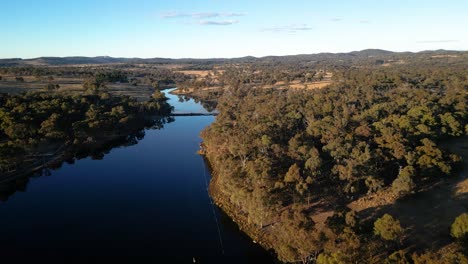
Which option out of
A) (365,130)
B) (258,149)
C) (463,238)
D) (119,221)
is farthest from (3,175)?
(463,238)

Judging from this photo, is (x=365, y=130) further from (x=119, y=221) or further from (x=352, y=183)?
(x=119, y=221)

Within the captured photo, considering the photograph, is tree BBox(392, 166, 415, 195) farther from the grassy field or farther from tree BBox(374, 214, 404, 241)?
the grassy field

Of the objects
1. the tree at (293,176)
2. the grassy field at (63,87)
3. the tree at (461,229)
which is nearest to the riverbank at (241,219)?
the tree at (293,176)

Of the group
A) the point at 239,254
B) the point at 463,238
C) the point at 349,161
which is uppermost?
the point at 349,161

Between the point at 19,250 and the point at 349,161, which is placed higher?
the point at 349,161

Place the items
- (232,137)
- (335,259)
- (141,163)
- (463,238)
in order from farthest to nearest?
(141,163)
(232,137)
(463,238)
(335,259)

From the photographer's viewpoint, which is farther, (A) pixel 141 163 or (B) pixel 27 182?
(A) pixel 141 163

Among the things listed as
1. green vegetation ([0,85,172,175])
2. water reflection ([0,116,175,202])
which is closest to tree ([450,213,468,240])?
water reflection ([0,116,175,202])
